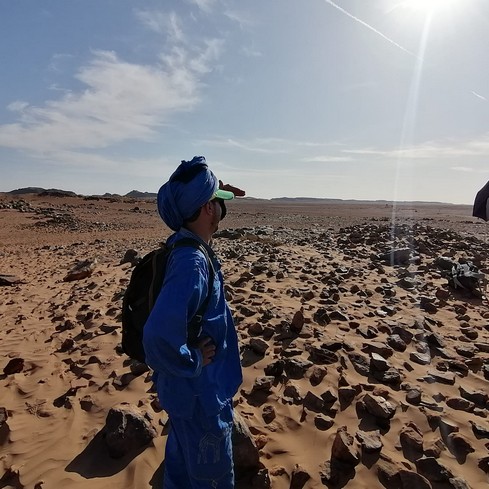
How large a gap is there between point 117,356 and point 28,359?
45.7 inches

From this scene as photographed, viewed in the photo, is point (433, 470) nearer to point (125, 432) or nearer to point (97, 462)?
point (125, 432)

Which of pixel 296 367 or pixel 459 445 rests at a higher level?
pixel 296 367

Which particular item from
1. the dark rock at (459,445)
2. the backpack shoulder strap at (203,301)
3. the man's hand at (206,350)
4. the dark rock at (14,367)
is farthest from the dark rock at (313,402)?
the dark rock at (14,367)

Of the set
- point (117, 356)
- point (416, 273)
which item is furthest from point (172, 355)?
point (416, 273)

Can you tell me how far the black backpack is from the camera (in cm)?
197

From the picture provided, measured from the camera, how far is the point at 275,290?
7770 mm

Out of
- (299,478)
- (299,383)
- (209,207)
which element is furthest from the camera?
(299,383)

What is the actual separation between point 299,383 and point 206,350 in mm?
2652

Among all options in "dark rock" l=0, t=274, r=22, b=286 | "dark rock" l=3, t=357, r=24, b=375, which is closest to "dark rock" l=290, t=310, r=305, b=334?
"dark rock" l=3, t=357, r=24, b=375

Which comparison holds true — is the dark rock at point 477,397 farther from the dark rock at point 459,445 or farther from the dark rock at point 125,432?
the dark rock at point 125,432

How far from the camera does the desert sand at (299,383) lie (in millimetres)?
3143

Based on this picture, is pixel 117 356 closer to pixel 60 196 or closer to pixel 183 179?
pixel 183 179

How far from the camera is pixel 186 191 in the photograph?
205 cm

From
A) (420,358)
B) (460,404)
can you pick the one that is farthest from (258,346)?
(460,404)
